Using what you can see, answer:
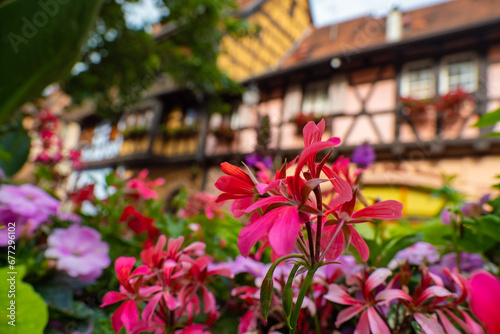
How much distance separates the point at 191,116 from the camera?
8695mm

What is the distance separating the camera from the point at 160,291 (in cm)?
35

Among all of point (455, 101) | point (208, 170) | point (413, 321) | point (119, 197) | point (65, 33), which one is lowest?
point (413, 321)

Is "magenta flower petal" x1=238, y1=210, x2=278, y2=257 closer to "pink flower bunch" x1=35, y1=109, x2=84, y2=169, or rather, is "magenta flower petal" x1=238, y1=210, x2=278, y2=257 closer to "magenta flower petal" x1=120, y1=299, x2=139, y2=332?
"magenta flower petal" x1=120, y1=299, x2=139, y2=332

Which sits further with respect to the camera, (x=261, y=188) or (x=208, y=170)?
(x=208, y=170)

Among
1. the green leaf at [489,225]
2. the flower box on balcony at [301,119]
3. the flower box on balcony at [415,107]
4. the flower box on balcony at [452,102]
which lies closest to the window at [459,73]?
the flower box on balcony at [452,102]

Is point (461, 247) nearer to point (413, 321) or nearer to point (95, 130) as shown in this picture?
point (413, 321)

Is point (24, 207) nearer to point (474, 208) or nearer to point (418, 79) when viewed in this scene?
point (474, 208)

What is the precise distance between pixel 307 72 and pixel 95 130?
334 inches

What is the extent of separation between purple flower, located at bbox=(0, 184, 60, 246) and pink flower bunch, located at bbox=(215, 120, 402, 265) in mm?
454

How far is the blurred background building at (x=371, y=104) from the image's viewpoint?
4957 millimetres

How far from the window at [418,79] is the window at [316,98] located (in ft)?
4.58

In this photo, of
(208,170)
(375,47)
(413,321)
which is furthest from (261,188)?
(208,170)

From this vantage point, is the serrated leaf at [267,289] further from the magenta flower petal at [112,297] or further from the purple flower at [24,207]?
the purple flower at [24,207]

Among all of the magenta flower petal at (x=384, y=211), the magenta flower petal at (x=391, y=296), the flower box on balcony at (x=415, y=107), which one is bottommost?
the magenta flower petal at (x=391, y=296)
